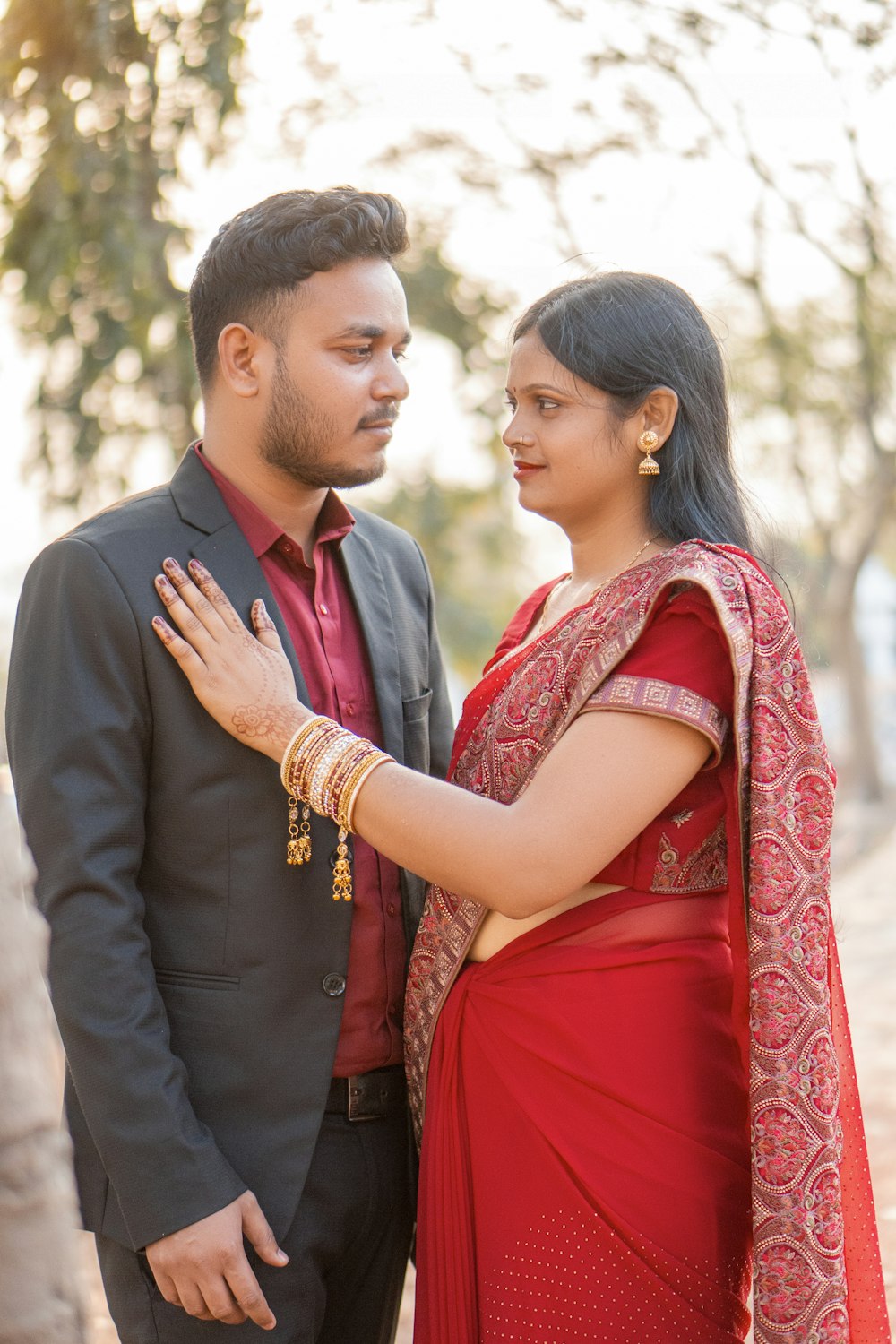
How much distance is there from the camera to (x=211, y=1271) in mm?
2086

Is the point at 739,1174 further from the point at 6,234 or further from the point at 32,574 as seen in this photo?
the point at 6,234

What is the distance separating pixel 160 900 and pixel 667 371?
1.19m

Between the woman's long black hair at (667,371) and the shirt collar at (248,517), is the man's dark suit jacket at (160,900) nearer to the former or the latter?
the shirt collar at (248,517)

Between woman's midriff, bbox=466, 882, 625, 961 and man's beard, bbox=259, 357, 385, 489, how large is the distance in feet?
2.55

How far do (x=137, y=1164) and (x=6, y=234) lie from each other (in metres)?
4.75

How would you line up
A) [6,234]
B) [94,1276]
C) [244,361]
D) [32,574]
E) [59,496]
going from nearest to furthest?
[32,574] < [244,361] < [94,1276] < [6,234] < [59,496]

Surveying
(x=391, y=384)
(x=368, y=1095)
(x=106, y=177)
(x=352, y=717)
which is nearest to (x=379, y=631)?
(x=352, y=717)

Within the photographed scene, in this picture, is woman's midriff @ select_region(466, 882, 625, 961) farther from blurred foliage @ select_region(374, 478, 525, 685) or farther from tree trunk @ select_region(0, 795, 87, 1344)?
blurred foliage @ select_region(374, 478, 525, 685)

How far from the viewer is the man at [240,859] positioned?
2107 millimetres

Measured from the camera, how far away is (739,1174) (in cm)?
228

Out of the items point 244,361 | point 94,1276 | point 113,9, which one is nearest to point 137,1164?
point 244,361

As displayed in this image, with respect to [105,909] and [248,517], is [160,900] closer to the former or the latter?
[105,909]

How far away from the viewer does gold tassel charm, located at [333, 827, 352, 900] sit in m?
2.34

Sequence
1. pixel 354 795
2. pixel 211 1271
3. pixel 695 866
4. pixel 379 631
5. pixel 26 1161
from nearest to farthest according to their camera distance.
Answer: pixel 26 1161, pixel 211 1271, pixel 354 795, pixel 695 866, pixel 379 631
